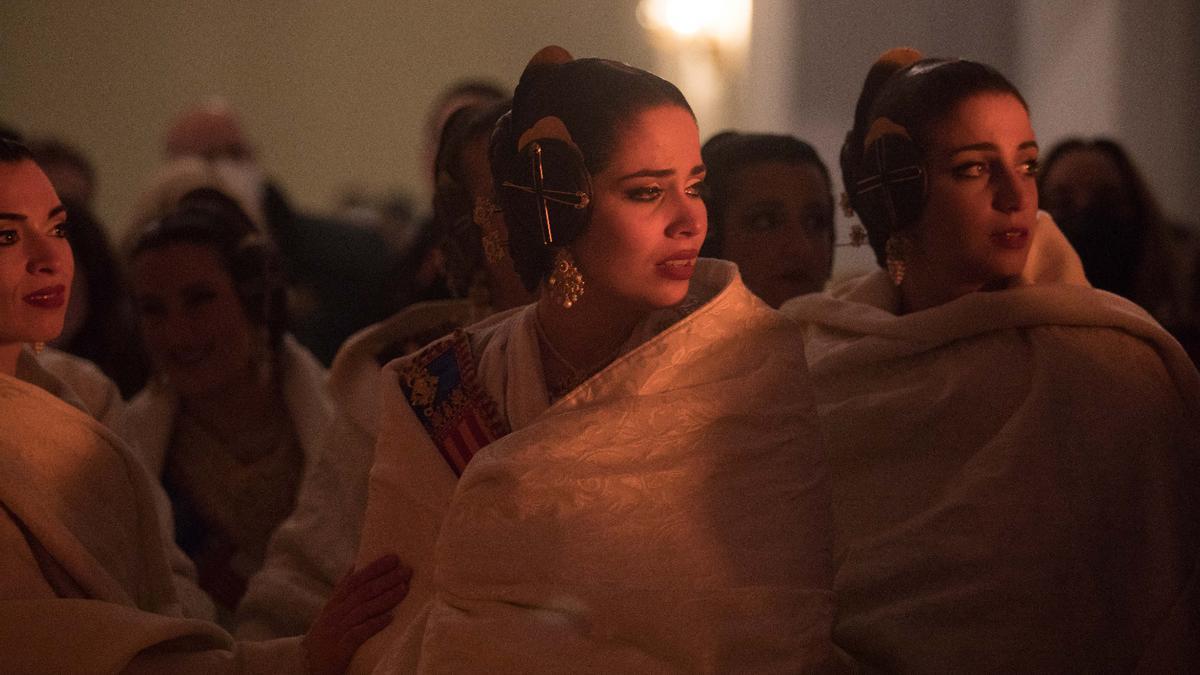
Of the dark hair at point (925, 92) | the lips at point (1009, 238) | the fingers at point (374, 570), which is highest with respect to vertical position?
the dark hair at point (925, 92)

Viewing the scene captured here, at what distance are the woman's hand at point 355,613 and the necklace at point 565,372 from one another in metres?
0.41

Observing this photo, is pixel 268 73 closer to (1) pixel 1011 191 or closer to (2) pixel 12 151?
(2) pixel 12 151

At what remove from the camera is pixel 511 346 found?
254 centimetres

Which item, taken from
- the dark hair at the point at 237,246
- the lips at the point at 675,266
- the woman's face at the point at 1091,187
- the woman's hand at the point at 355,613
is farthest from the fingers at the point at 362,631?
the woman's face at the point at 1091,187

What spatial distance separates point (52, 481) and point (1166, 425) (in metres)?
2.17

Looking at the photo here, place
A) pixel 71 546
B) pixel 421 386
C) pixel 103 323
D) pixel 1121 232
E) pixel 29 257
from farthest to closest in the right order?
1. pixel 103 323
2. pixel 1121 232
3. pixel 29 257
4. pixel 71 546
5. pixel 421 386

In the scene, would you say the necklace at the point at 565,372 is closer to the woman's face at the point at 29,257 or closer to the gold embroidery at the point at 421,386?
the gold embroidery at the point at 421,386

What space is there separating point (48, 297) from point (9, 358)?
178mm

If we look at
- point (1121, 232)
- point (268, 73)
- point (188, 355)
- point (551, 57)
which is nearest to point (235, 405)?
point (188, 355)

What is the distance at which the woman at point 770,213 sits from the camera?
11.0 ft

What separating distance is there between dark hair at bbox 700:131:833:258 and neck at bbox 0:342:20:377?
5.09 feet

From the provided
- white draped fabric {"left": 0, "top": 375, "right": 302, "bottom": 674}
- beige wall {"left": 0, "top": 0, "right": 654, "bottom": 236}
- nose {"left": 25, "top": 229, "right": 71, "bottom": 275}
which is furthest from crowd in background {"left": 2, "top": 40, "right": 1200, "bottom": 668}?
beige wall {"left": 0, "top": 0, "right": 654, "bottom": 236}

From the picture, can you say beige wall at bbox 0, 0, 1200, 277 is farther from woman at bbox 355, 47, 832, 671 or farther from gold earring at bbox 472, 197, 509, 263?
woman at bbox 355, 47, 832, 671

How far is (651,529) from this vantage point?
7.58ft
